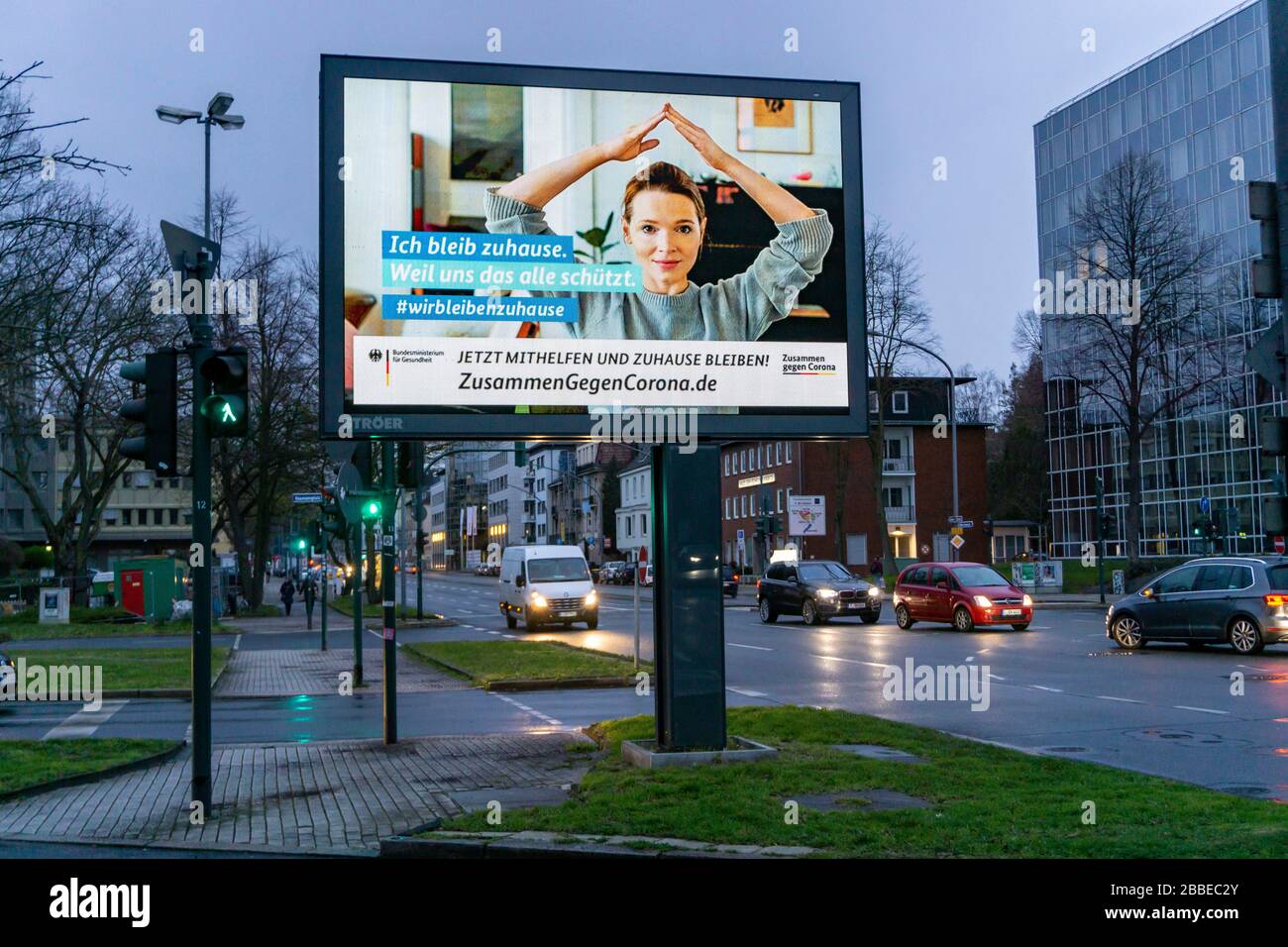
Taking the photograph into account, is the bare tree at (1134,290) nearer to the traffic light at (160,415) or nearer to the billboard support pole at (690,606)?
the billboard support pole at (690,606)

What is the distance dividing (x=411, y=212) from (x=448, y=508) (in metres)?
122

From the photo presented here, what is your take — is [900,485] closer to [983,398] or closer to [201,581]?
[983,398]

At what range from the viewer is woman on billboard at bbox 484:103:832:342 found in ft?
33.9

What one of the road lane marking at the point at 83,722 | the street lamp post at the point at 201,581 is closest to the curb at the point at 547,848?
the street lamp post at the point at 201,581

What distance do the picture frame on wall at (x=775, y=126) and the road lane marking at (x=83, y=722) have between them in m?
9.38

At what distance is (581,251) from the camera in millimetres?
10344

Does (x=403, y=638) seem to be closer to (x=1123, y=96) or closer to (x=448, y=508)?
(x=1123, y=96)

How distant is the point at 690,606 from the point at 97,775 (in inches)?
207

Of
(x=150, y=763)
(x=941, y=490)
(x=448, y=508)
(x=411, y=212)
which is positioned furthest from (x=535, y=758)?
(x=448, y=508)

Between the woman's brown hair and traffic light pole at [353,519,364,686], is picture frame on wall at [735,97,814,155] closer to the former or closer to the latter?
the woman's brown hair

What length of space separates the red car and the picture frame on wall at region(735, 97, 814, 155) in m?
21.9

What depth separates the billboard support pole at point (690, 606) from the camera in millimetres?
10609

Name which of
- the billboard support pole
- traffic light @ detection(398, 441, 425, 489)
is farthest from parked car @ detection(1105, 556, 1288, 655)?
the billboard support pole
